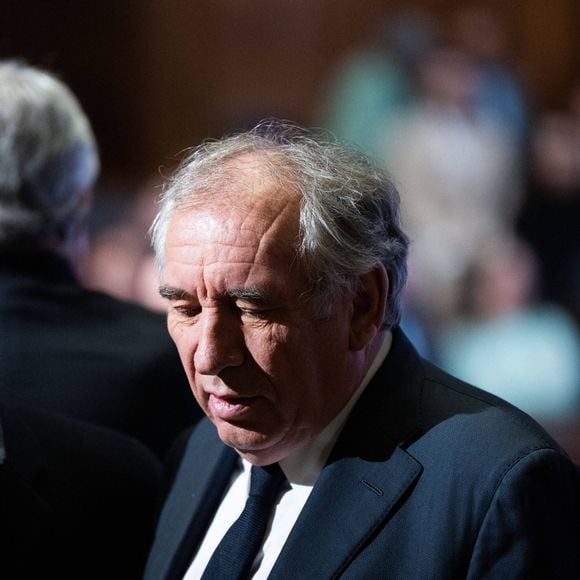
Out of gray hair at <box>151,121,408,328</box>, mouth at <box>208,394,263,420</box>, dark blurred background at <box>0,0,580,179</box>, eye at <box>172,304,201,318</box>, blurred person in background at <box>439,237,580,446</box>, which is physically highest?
gray hair at <box>151,121,408,328</box>

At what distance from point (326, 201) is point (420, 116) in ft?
14.7

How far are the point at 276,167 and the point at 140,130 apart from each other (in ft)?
16.2

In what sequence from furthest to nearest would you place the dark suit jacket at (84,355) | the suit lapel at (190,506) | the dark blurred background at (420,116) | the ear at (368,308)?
the dark blurred background at (420,116) → the dark suit jacket at (84,355) → the suit lapel at (190,506) → the ear at (368,308)

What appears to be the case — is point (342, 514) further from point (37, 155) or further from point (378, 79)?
point (378, 79)

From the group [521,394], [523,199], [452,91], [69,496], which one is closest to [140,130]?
[452,91]

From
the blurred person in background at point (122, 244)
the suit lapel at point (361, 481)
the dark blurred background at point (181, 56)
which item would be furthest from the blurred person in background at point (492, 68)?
the suit lapel at point (361, 481)

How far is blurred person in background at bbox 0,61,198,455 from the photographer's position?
2846 millimetres

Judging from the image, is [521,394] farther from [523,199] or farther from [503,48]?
[503,48]

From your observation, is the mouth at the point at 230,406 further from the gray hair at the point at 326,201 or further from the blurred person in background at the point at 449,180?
the blurred person in background at the point at 449,180

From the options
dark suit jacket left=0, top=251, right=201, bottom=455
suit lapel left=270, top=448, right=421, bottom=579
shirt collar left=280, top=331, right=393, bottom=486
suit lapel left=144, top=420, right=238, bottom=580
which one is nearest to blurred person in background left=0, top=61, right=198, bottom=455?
dark suit jacket left=0, top=251, right=201, bottom=455

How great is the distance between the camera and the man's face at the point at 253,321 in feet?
6.68

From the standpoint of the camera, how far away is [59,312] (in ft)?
9.62

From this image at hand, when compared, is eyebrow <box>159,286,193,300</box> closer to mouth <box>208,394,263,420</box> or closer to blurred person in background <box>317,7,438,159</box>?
mouth <box>208,394,263,420</box>

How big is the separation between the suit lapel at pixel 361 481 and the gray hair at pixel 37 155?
1.16 m
